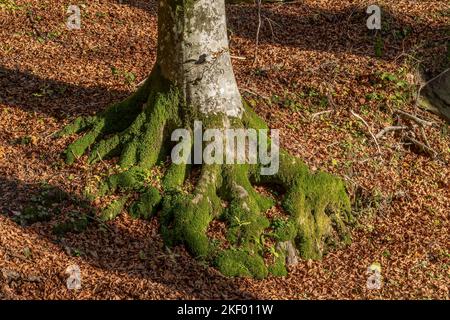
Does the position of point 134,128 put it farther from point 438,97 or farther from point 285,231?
point 438,97

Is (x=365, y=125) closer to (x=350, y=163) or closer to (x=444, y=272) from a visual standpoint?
(x=350, y=163)

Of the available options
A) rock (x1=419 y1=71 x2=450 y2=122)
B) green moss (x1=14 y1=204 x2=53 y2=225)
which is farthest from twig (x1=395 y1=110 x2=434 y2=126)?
green moss (x1=14 y1=204 x2=53 y2=225)

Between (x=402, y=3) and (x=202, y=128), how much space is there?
7259 millimetres

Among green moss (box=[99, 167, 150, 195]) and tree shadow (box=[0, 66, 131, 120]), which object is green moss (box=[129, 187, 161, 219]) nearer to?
green moss (box=[99, 167, 150, 195])

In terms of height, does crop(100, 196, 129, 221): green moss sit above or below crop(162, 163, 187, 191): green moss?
below

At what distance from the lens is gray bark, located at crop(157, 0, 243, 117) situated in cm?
827

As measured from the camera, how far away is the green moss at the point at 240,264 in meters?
7.72

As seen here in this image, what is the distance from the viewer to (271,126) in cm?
968

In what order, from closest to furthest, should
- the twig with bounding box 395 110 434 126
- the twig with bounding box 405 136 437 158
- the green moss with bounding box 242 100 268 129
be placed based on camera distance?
1. the green moss with bounding box 242 100 268 129
2. the twig with bounding box 405 136 437 158
3. the twig with bounding box 395 110 434 126

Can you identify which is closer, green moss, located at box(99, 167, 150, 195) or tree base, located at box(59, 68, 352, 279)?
tree base, located at box(59, 68, 352, 279)

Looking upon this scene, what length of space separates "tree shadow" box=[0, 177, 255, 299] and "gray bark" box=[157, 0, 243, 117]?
1854 mm

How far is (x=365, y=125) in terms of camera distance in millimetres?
10250
